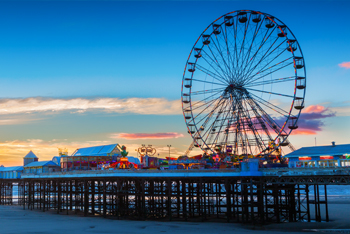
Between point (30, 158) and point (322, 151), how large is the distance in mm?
69622

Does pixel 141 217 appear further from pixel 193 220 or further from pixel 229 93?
pixel 229 93

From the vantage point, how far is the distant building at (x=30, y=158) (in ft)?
298

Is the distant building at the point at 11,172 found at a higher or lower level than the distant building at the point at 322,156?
lower

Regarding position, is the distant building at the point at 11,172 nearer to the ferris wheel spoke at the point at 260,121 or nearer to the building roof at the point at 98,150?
the building roof at the point at 98,150

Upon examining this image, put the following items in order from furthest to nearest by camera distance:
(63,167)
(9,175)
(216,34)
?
(9,175), (63,167), (216,34)

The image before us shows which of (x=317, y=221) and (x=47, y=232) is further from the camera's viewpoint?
(x=317, y=221)

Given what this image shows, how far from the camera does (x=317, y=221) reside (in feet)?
141

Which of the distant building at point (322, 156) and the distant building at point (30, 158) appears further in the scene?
the distant building at point (30, 158)

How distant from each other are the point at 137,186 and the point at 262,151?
53.5 feet

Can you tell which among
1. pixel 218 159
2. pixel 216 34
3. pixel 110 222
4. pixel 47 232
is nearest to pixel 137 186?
pixel 110 222

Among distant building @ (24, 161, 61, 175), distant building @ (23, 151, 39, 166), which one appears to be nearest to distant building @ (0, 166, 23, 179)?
distant building @ (23, 151, 39, 166)

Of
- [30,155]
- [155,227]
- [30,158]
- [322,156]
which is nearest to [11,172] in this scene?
[30,158]

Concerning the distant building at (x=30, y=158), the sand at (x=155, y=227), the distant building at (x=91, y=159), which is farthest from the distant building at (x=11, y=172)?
the sand at (x=155, y=227)

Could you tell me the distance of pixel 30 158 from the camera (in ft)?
299
